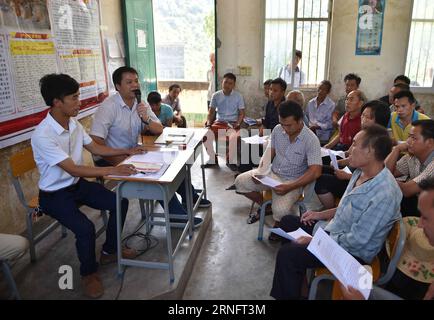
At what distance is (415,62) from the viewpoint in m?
5.16

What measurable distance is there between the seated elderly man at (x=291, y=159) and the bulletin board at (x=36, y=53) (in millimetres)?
1901

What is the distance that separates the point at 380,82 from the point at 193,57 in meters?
4.27

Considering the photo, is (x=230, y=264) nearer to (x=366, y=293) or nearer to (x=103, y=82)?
(x=366, y=293)

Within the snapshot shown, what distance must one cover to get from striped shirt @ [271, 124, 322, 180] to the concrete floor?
599 millimetres

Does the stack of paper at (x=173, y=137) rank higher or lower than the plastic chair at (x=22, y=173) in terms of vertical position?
higher

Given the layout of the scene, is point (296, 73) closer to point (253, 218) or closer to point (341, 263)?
point (253, 218)

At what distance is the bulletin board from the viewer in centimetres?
246

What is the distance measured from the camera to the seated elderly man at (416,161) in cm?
213

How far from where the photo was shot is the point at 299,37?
5.31 meters

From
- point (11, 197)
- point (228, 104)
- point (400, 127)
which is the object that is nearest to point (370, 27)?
point (228, 104)

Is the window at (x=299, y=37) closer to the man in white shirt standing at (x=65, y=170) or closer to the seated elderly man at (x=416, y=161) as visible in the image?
the seated elderly man at (x=416, y=161)

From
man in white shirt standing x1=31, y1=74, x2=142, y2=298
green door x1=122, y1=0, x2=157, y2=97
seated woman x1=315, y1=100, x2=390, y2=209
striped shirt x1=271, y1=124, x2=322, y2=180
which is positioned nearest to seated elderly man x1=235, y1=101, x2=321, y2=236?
striped shirt x1=271, y1=124, x2=322, y2=180

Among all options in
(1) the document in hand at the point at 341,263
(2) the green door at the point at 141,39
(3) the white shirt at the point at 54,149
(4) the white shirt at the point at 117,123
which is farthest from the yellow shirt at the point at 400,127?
(2) the green door at the point at 141,39
